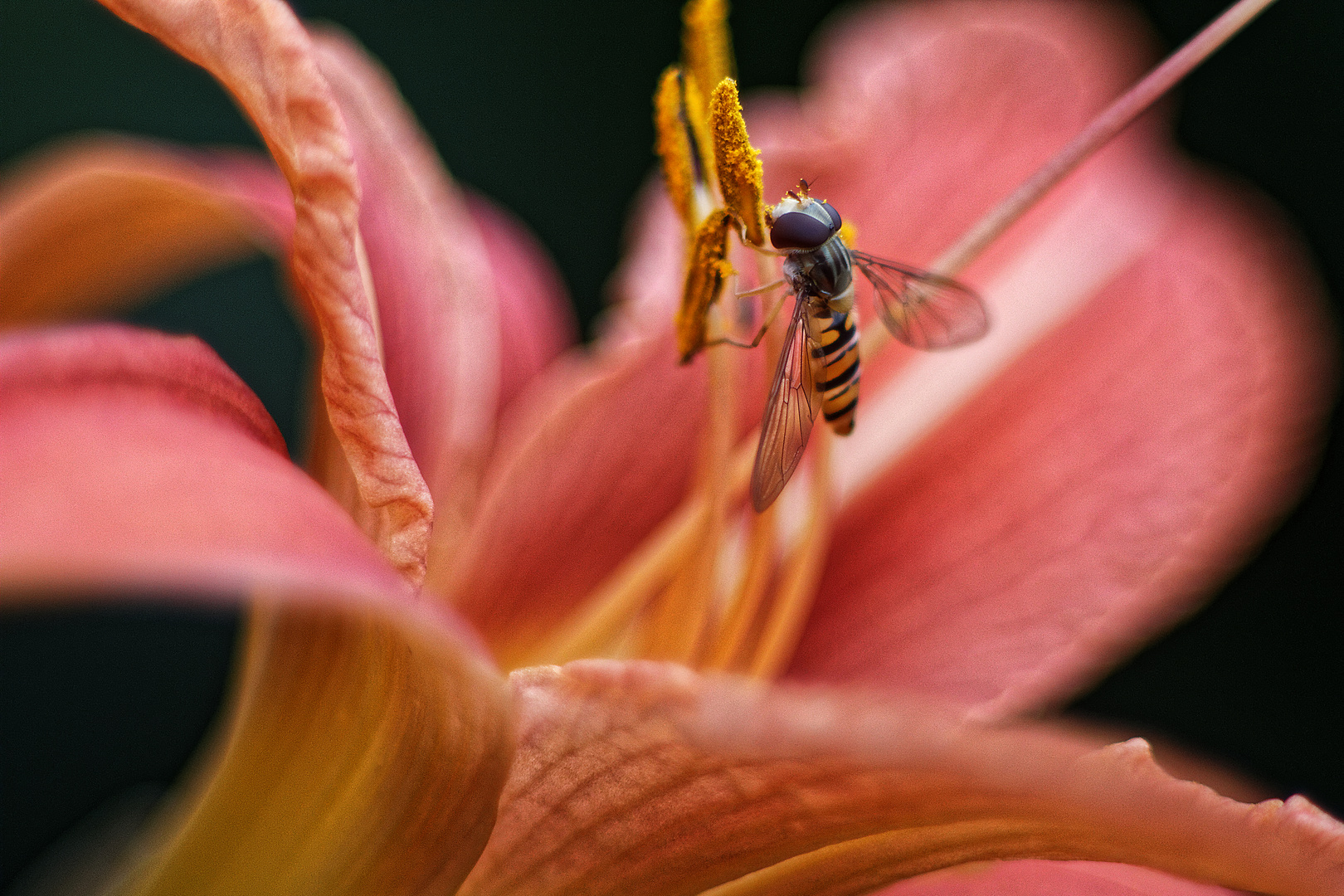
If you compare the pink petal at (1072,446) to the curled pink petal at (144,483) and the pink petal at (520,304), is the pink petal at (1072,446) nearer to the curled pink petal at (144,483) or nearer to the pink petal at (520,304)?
the pink petal at (520,304)

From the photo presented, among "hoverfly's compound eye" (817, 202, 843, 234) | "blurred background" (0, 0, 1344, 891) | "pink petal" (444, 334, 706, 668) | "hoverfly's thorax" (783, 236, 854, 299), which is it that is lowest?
"blurred background" (0, 0, 1344, 891)

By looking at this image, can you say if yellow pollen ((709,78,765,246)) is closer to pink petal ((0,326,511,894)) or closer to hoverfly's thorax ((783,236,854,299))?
hoverfly's thorax ((783,236,854,299))

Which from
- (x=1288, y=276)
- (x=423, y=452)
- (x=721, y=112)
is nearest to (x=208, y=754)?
(x=423, y=452)

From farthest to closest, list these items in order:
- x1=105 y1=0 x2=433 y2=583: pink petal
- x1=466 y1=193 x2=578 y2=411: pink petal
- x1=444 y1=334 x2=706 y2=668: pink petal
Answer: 1. x1=466 y1=193 x2=578 y2=411: pink petal
2. x1=444 y1=334 x2=706 y2=668: pink petal
3. x1=105 y1=0 x2=433 y2=583: pink petal

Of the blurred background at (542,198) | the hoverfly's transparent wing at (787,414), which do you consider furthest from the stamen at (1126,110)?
the blurred background at (542,198)

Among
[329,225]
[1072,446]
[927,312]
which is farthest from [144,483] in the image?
[1072,446]

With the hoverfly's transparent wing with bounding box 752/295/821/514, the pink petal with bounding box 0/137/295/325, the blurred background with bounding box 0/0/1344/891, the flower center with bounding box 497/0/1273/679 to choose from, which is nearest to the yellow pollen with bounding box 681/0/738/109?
the flower center with bounding box 497/0/1273/679

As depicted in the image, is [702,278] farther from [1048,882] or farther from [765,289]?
[1048,882]
